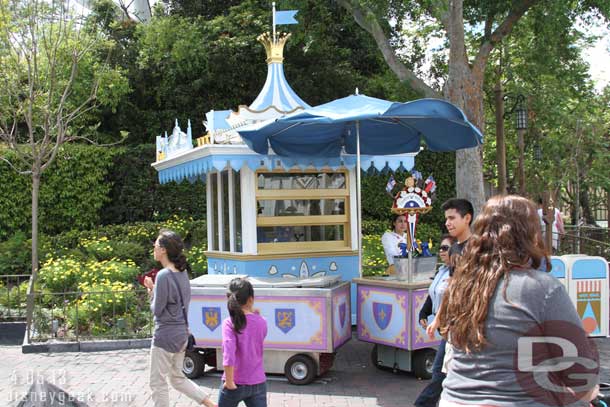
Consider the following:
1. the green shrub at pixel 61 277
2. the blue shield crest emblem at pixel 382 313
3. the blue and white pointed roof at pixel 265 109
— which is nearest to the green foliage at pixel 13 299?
the green shrub at pixel 61 277

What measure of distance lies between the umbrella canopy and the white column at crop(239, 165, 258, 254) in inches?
28.9

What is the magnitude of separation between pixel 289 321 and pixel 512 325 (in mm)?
4649

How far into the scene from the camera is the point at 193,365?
23.3 feet

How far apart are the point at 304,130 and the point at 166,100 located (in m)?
12.5

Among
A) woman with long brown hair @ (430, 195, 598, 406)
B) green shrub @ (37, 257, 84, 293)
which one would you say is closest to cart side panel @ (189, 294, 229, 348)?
green shrub @ (37, 257, 84, 293)

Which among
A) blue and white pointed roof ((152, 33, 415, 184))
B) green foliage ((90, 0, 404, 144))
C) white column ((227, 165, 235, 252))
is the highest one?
green foliage ((90, 0, 404, 144))

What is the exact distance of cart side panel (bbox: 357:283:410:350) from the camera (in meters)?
6.70

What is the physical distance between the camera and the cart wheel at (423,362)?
6.87 metres

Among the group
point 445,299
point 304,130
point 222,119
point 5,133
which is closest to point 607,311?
point 304,130

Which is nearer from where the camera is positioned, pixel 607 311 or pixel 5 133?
pixel 607 311

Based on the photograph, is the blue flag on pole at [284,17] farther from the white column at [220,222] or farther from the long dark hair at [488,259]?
the long dark hair at [488,259]

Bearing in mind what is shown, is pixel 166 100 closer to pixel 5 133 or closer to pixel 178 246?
pixel 5 133

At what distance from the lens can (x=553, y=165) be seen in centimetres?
2105

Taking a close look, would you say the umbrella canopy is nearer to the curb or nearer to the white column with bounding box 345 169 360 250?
the white column with bounding box 345 169 360 250
